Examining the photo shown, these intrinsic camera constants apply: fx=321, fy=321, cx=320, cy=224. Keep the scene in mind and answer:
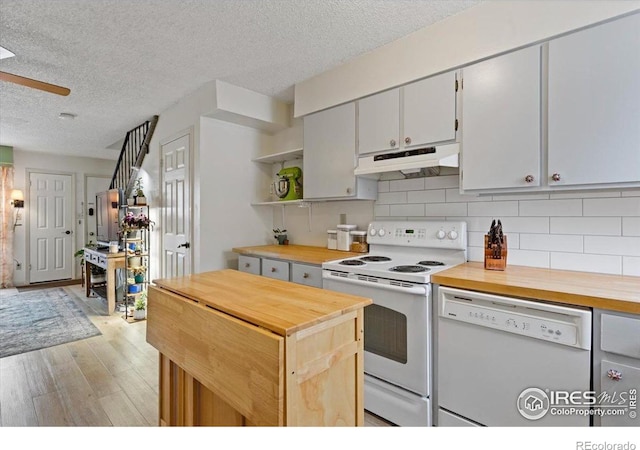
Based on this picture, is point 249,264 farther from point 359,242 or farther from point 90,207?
point 90,207

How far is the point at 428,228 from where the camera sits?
2.32 metres

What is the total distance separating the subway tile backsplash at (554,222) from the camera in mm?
1706

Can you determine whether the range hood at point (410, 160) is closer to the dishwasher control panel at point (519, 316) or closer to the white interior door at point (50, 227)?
the dishwasher control panel at point (519, 316)

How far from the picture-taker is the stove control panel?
219cm

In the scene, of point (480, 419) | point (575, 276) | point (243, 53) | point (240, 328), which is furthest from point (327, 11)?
point (480, 419)

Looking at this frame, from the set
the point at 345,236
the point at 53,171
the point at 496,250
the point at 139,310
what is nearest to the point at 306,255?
the point at 345,236

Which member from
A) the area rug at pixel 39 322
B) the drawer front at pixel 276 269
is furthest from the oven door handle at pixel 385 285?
the area rug at pixel 39 322

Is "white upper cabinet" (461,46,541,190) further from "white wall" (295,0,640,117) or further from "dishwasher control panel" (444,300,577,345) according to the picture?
"dishwasher control panel" (444,300,577,345)

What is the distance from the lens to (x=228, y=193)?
336cm

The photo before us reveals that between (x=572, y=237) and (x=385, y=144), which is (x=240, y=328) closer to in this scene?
(x=385, y=144)

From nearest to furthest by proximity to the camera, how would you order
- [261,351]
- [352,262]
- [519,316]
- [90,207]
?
[261,351]
[519,316]
[352,262]
[90,207]

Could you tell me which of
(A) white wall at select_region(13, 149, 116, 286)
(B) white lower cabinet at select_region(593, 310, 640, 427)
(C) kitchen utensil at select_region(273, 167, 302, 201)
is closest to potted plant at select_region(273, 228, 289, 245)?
(C) kitchen utensil at select_region(273, 167, 302, 201)

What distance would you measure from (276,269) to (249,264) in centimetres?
43
